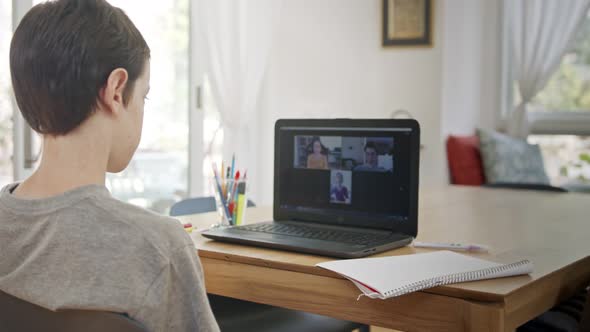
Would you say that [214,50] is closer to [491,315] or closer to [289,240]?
[289,240]

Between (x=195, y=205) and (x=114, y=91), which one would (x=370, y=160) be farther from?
(x=195, y=205)

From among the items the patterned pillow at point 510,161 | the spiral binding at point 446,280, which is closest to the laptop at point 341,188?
the spiral binding at point 446,280

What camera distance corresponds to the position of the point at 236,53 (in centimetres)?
436

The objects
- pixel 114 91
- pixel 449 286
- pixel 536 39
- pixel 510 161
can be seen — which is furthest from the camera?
pixel 536 39

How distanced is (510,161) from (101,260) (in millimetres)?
4094

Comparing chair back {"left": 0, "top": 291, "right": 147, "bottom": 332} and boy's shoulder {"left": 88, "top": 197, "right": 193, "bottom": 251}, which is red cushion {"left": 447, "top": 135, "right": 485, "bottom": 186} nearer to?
boy's shoulder {"left": 88, "top": 197, "right": 193, "bottom": 251}

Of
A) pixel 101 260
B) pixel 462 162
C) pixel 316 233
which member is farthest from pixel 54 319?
pixel 462 162

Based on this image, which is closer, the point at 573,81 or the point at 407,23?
the point at 407,23

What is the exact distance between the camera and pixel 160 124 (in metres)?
4.21

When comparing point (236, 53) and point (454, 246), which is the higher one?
point (236, 53)

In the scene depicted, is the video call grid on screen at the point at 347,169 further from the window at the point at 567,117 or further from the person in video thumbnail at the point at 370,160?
the window at the point at 567,117

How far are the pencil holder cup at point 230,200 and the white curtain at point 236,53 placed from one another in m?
2.47

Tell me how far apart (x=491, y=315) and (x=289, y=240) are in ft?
1.73

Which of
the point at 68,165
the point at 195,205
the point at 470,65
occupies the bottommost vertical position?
the point at 195,205
